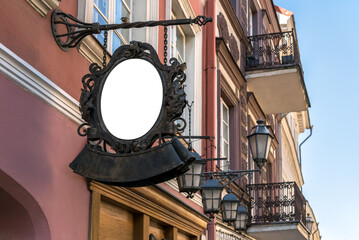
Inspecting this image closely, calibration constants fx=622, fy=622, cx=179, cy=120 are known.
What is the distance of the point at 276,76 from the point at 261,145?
6.89 meters

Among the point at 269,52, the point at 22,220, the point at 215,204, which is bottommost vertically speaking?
the point at 22,220

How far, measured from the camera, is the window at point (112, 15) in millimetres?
6140

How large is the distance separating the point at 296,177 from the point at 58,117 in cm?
2585

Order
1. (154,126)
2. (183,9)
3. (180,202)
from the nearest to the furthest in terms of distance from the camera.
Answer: (154,126) → (180,202) → (183,9)

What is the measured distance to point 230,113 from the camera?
1344 centimetres

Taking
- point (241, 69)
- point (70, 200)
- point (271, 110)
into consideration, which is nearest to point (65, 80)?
point (70, 200)

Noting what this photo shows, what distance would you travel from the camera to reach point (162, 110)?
3871 mm

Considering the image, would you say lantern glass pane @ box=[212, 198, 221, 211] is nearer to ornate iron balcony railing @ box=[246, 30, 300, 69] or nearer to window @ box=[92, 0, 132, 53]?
window @ box=[92, 0, 132, 53]

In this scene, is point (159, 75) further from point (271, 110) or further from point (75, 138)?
point (271, 110)

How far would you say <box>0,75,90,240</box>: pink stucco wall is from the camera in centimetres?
409

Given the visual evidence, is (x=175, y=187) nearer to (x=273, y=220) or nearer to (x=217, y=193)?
(x=217, y=193)

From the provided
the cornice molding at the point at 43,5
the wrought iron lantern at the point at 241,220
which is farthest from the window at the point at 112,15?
the wrought iron lantern at the point at 241,220

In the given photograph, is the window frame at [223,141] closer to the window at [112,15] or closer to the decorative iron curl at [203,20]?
the window at [112,15]

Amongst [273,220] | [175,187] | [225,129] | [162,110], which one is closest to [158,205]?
[175,187]
